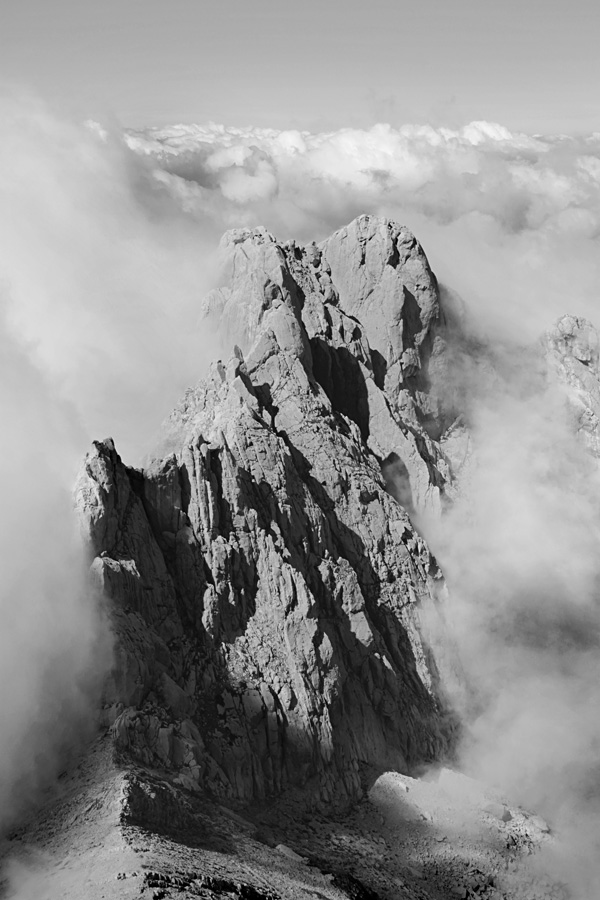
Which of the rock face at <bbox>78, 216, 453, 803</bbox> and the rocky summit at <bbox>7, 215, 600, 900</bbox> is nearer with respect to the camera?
the rocky summit at <bbox>7, 215, 600, 900</bbox>

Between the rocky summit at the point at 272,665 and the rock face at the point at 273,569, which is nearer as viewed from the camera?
the rocky summit at the point at 272,665

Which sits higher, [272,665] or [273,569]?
[273,569]

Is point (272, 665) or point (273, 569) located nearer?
point (272, 665)

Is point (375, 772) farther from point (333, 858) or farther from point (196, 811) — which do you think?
point (196, 811)
